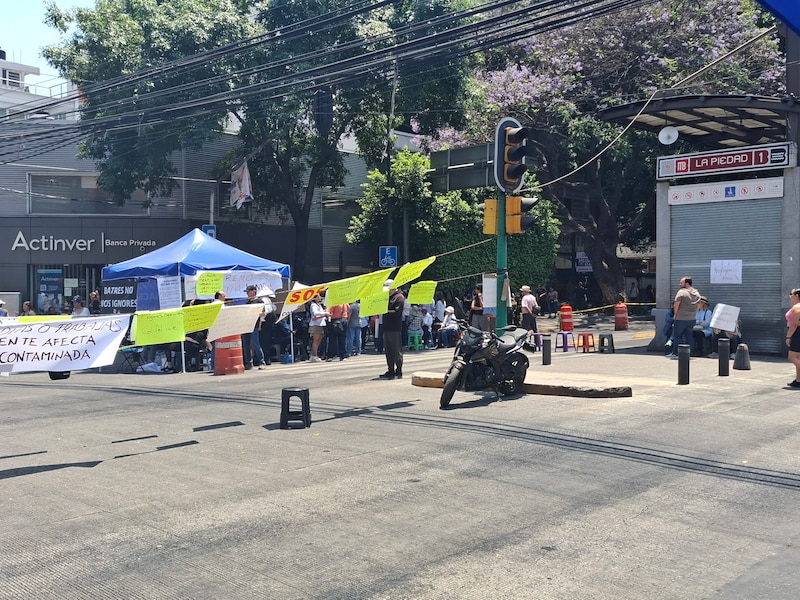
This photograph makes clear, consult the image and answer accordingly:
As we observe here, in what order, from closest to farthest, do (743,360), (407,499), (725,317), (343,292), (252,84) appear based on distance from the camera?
(407,499)
(343,292)
(743,360)
(725,317)
(252,84)

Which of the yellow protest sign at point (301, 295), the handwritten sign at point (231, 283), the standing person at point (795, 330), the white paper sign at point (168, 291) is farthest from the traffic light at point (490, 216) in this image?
the white paper sign at point (168, 291)

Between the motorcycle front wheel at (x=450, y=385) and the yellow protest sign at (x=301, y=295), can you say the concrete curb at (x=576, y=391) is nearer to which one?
the motorcycle front wheel at (x=450, y=385)

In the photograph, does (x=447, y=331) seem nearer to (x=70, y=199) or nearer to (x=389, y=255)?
(x=389, y=255)

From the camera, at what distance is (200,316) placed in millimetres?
Answer: 11117

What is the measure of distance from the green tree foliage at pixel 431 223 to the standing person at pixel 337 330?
6.39m

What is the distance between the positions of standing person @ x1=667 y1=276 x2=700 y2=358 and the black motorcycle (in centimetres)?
634

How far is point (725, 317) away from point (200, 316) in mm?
12583

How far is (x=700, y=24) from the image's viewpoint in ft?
99.1

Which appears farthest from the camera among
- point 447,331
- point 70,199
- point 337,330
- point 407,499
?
point 70,199

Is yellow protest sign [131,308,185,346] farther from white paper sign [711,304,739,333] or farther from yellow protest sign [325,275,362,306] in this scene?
white paper sign [711,304,739,333]

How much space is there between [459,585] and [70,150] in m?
29.9

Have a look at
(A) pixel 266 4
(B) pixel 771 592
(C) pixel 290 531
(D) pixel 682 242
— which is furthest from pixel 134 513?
(A) pixel 266 4

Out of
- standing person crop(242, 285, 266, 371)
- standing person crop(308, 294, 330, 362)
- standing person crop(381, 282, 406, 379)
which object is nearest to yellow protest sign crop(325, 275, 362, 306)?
standing person crop(381, 282, 406, 379)

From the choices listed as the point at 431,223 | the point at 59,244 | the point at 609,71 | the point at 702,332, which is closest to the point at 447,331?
the point at 431,223
